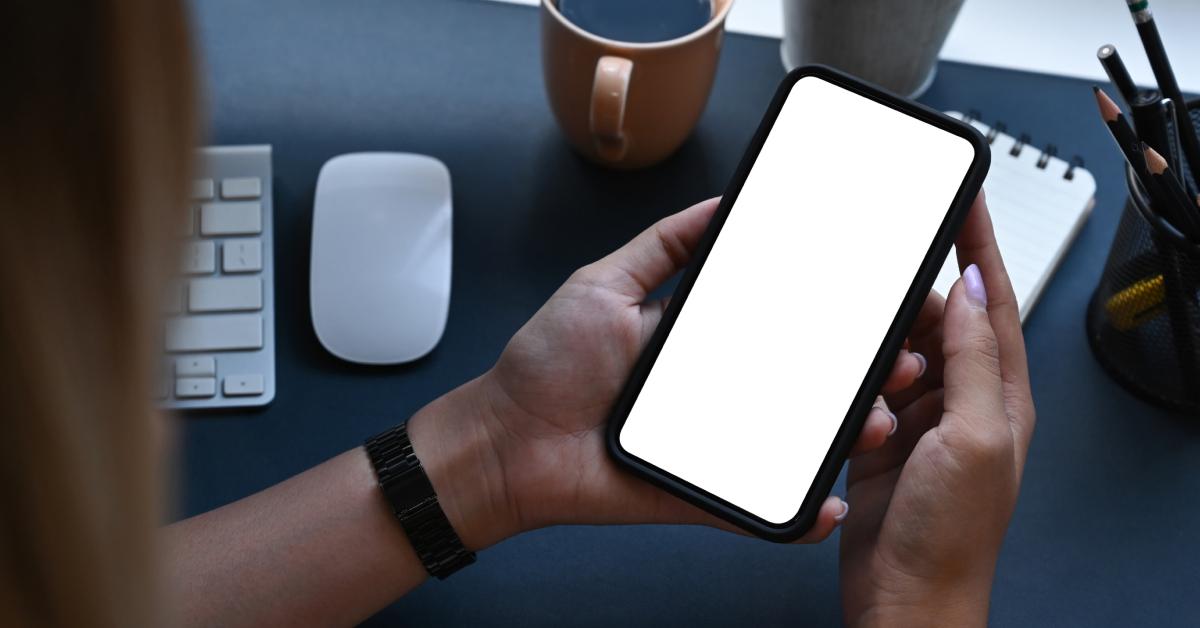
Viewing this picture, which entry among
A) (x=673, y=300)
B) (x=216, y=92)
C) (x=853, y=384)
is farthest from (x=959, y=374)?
(x=216, y=92)

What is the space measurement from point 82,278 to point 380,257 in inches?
18.3

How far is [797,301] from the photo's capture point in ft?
2.08

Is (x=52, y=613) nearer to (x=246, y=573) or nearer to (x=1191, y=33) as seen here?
(x=246, y=573)

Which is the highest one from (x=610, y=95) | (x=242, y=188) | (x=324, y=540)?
(x=610, y=95)

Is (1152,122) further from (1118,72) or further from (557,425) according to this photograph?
(557,425)

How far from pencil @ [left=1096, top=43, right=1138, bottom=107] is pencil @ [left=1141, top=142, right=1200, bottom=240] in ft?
0.10

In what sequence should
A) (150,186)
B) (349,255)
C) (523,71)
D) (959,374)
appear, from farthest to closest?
(523,71), (349,255), (959,374), (150,186)

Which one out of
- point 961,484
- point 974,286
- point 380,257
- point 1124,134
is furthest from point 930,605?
point 380,257

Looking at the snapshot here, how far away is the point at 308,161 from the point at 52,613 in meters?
0.55

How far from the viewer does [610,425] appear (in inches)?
24.9

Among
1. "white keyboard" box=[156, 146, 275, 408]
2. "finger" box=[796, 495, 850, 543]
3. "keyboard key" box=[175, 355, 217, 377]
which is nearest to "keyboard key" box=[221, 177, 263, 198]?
A: "white keyboard" box=[156, 146, 275, 408]

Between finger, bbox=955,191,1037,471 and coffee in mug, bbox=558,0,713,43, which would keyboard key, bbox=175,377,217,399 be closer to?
coffee in mug, bbox=558,0,713,43

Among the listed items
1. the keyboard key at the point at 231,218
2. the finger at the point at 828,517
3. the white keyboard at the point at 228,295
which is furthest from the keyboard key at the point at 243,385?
the finger at the point at 828,517

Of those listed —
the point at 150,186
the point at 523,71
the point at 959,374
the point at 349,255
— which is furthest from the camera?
the point at 523,71
